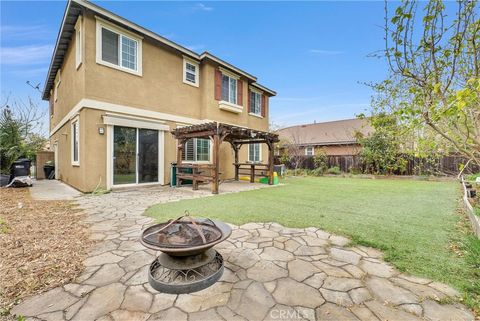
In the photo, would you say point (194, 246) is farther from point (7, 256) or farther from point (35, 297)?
point (7, 256)

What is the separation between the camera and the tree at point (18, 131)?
10491 millimetres

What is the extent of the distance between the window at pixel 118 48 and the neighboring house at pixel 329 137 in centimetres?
1461

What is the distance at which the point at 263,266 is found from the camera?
8.95ft

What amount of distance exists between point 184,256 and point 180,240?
0.23m

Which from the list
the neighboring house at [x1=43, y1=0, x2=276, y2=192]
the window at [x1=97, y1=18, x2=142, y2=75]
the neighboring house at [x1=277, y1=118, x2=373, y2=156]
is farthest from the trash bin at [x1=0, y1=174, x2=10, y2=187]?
the neighboring house at [x1=277, y1=118, x2=373, y2=156]

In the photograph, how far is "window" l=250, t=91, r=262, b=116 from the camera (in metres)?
14.6

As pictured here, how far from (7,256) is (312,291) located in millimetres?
3949

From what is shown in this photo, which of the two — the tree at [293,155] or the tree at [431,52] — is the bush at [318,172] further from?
the tree at [431,52]

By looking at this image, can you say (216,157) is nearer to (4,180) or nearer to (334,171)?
(4,180)

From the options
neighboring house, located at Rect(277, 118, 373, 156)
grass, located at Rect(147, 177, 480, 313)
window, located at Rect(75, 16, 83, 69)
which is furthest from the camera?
neighboring house, located at Rect(277, 118, 373, 156)

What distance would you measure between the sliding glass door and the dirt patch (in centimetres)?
304

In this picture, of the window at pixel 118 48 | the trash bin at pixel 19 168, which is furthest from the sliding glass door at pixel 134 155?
the trash bin at pixel 19 168

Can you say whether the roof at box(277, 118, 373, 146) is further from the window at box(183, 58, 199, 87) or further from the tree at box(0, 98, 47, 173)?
the tree at box(0, 98, 47, 173)

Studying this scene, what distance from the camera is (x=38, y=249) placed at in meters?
3.18
